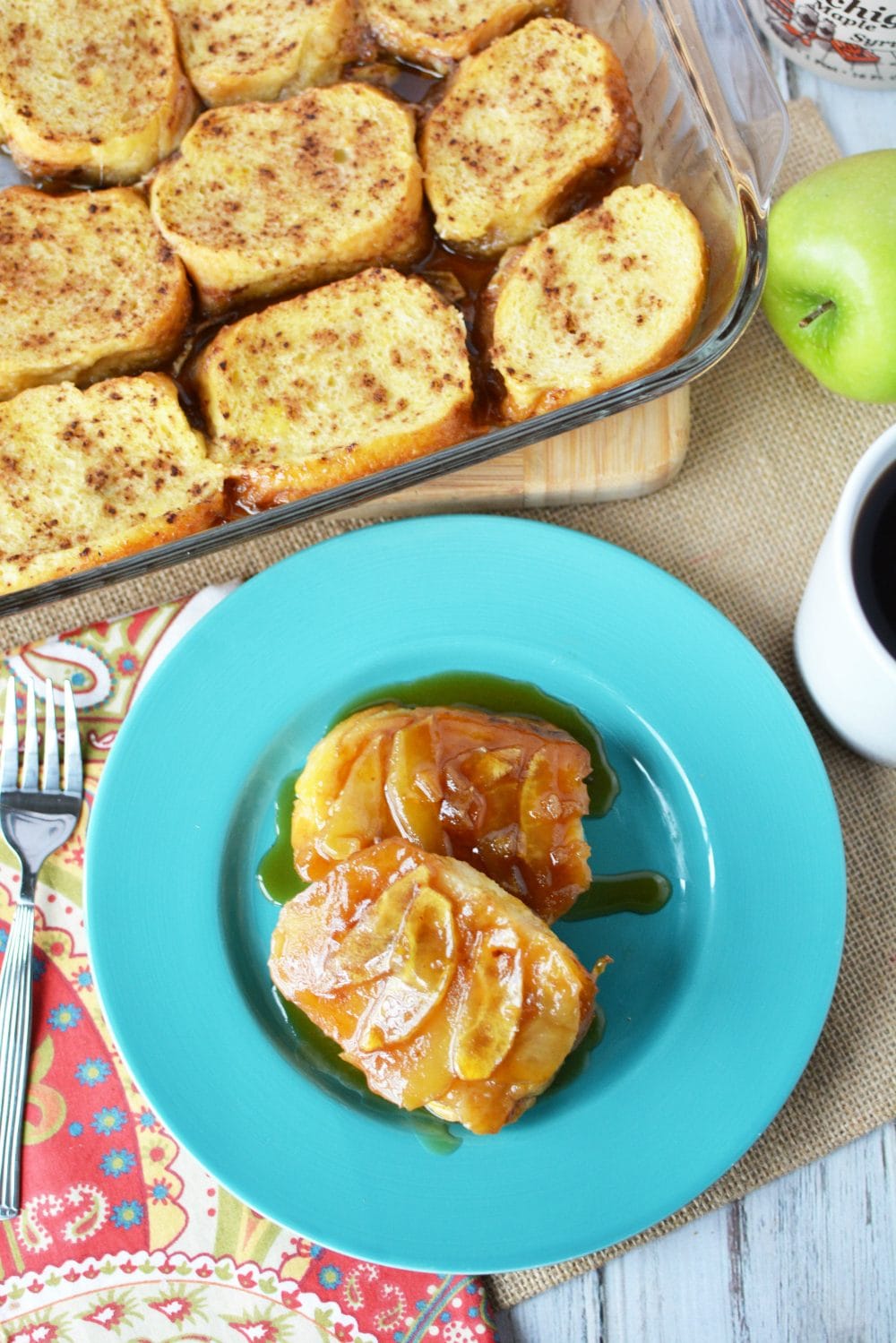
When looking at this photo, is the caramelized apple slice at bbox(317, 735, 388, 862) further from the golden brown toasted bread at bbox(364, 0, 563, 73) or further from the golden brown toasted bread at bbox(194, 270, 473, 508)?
the golden brown toasted bread at bbox(364, 0, 563, 73)

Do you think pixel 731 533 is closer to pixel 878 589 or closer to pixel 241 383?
pixel 878 589

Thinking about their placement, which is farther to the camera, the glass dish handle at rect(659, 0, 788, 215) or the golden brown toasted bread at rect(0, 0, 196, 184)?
the golden brown toasted bread at rect(0, 0, 196, 184)

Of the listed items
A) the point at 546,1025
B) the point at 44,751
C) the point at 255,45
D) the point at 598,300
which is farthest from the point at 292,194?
the point at 546,1025

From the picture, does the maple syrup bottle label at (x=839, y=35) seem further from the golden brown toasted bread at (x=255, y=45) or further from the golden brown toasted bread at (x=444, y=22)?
the golden brown toasted bread at (x=255, y=45)

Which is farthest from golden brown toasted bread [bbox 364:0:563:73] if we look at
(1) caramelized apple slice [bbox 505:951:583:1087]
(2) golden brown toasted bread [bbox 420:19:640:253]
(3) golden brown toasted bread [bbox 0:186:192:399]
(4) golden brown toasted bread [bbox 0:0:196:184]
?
(1) caramelized apple slice [bbox 505:951:583:1087]

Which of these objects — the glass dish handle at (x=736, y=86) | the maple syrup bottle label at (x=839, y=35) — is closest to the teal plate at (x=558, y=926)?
the glass dish handle at (x=736, y=86)

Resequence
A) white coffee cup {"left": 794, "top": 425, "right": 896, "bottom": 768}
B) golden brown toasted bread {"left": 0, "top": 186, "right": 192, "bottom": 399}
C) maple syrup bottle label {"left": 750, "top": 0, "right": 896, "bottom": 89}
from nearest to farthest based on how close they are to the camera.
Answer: white coffee cup {"left": 794, "top": 425, "right": 896, "bottom": 768}, golden brown toasted bread {"left": 0, "top": 186, "right": 192, "bottom": 399}, maple syrup bottle label {"left": 750, "top": 0, "right": 896, "bottom": 89}

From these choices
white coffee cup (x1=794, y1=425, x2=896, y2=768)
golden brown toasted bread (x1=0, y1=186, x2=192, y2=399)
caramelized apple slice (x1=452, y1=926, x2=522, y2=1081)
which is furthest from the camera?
golden brown toasted bread (x1=0, y1=186, x2=192, y2=399)
